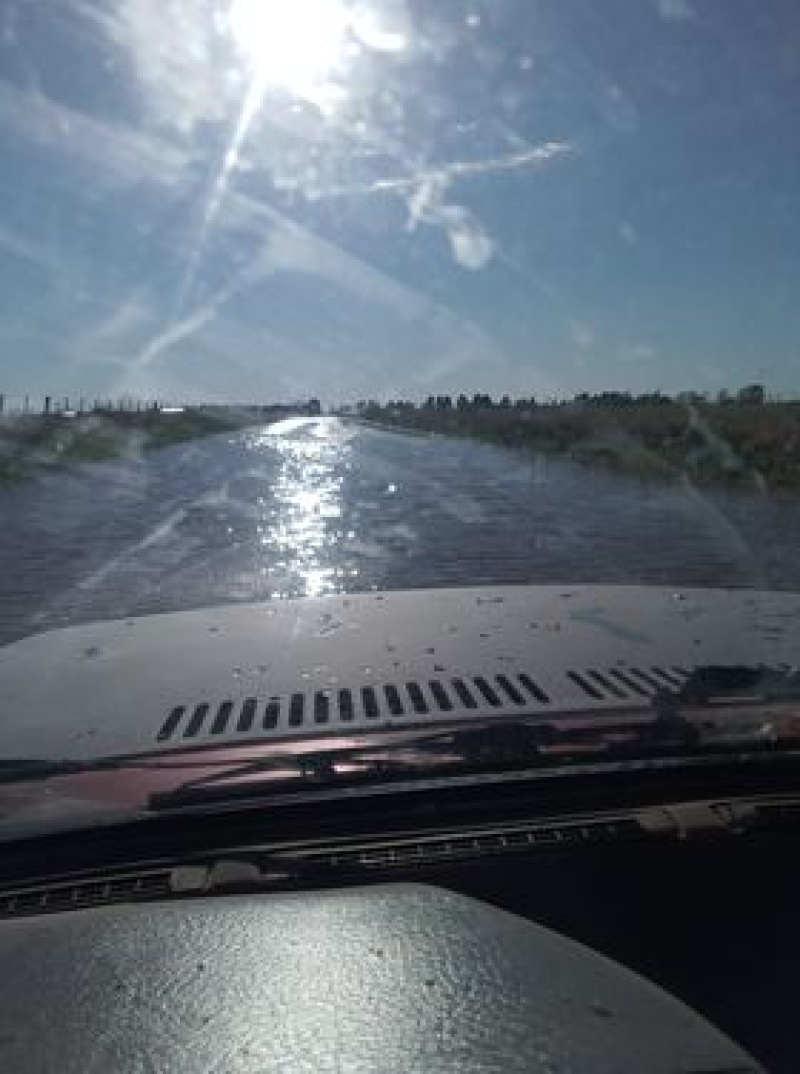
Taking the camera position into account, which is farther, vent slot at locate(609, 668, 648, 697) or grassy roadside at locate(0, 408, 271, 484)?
grassy roadside at locate(0, 408, 271, 484)

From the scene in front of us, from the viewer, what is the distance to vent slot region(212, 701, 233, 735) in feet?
12.5

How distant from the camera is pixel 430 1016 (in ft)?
7.44

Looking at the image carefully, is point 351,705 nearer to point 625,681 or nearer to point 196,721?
point 196,721

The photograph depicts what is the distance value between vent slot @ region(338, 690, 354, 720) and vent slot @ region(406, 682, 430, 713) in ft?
0.56

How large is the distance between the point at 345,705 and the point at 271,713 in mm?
209

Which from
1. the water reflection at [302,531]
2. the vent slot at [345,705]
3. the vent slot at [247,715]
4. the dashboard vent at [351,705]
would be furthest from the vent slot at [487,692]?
the water reflection at [302,531]

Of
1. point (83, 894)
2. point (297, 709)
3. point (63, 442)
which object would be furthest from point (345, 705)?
point (63, 442)

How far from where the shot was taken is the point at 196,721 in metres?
3.95

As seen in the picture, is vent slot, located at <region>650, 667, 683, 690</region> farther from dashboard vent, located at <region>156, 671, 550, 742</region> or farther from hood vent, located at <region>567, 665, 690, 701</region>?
dashboard vent, located at <region>156, 671, 550, 742</region>

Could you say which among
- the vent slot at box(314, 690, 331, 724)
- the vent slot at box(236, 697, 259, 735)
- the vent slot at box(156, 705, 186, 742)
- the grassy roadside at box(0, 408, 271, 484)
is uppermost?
the vent slot at box(314, 690, 331, 724)

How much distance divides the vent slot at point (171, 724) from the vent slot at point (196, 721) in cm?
3

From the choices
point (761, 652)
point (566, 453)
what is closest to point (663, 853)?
point (761, 652)

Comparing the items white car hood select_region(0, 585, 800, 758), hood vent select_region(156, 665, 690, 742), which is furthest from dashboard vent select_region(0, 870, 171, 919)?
hood vent select_region(156, 665, 690, 742)

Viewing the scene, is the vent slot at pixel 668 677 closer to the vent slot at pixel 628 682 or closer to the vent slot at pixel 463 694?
the vent slot at pixel 628 682
